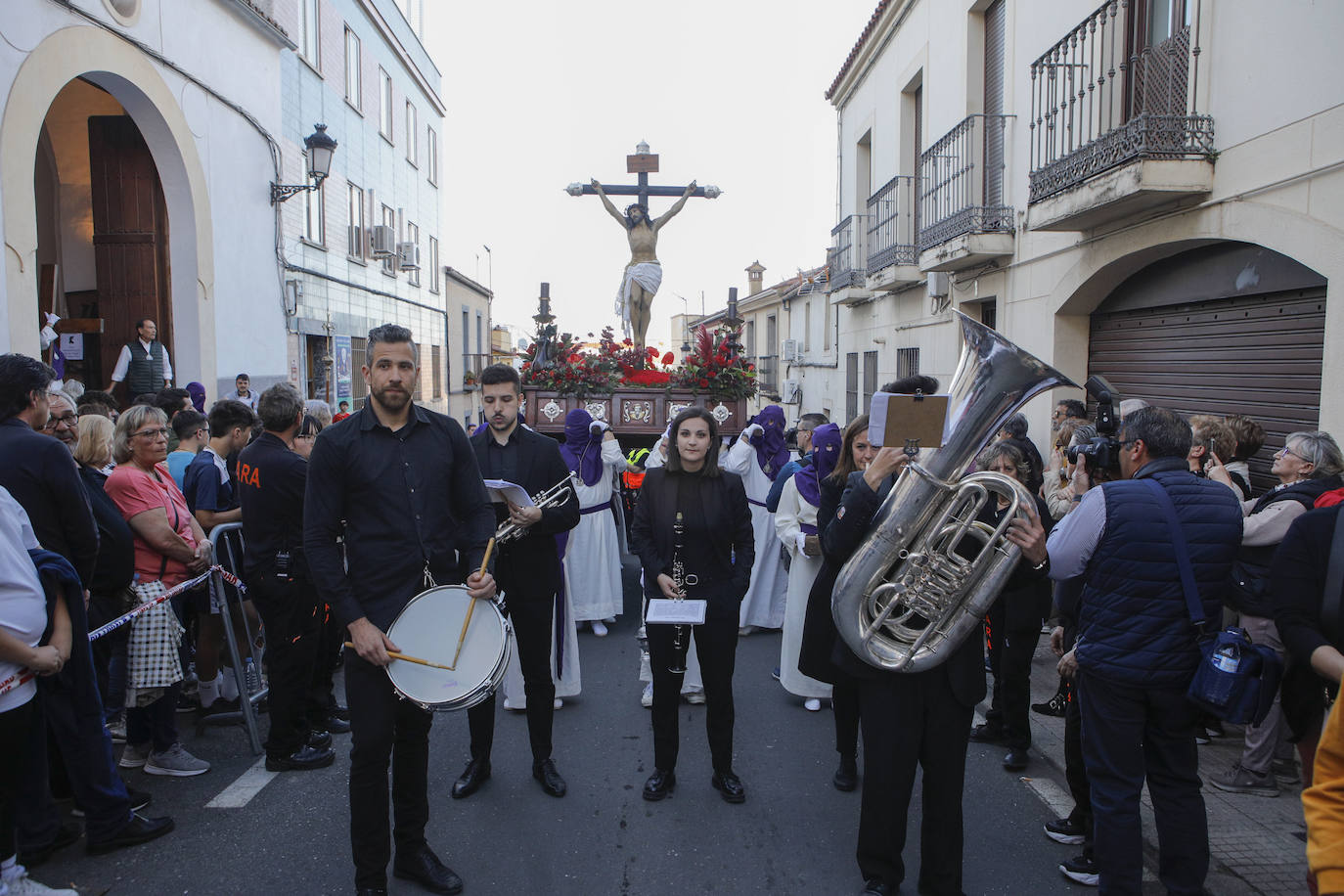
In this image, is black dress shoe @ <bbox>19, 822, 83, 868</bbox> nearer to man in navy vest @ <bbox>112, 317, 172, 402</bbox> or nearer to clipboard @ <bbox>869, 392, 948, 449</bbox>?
clipboard @ <bbox>869, 392, 948, 449</bbox>

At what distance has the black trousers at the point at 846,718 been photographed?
4.04m

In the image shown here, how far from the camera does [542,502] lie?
405 cm

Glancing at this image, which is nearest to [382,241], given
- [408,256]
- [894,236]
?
[408,256]

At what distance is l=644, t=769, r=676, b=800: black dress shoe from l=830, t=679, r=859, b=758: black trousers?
836 millimetres

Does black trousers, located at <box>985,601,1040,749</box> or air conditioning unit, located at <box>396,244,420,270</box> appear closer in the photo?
black trousers, located at <box>985,601,1040,749</box>

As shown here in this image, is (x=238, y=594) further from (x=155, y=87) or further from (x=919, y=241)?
(x=919, y=241)

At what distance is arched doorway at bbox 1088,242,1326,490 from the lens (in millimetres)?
5609

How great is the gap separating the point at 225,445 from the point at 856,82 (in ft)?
46.5

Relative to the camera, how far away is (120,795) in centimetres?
344

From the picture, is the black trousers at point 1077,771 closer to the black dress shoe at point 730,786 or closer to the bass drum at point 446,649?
the black dress shoe at point 730,786

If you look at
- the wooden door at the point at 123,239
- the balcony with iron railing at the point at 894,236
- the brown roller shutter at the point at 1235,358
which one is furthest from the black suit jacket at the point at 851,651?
the wooden door at the point at 123,239

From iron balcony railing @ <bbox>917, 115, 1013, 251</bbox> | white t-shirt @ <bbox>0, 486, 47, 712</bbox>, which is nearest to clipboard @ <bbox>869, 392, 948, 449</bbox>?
white t-shirt @ <bbox>0, 486, 47, 712</bbox>

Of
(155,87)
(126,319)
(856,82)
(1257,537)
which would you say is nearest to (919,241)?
(856,82)

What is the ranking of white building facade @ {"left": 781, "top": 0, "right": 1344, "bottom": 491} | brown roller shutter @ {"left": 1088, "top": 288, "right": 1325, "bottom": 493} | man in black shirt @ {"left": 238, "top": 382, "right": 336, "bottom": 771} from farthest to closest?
brown roller shutter @ {"left": 1088, "top": 288, "right": 1325, "bottom": 493}, white building facade @ {"left": 781, "top": 0, "right": 1344, "bottom": 491}, man in black shirt @ {"left": 238, "top": 382, "right": 336, "bottom": 771}
